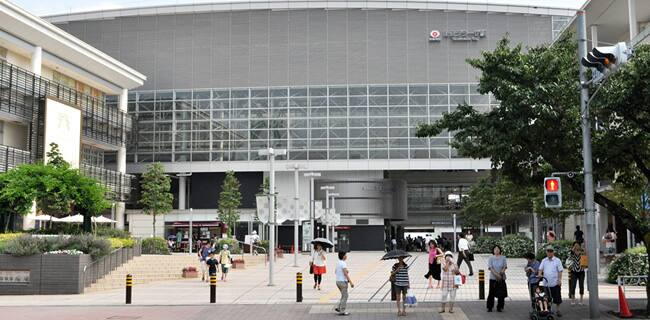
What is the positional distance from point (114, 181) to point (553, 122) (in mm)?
46971

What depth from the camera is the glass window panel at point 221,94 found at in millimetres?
73250

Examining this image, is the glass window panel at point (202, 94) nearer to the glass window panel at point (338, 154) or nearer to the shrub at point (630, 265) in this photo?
the glass window panel at point (338, 154)

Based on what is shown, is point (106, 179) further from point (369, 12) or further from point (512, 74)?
point (512, 74)

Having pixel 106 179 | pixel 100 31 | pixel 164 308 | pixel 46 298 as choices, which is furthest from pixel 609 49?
pixel 100 31

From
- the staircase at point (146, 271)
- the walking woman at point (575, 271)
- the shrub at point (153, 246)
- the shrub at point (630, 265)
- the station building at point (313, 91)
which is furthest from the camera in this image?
the station building at point (313, 91)

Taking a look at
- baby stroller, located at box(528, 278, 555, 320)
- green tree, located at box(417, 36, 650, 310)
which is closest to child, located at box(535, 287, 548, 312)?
baby stroller, located at box(528, 278, 555, 320)

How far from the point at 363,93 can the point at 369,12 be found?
841 centimetres

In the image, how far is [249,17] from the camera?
73.4 meters

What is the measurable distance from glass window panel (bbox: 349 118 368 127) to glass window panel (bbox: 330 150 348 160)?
3.01 metres

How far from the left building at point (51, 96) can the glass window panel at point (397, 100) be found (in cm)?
2687

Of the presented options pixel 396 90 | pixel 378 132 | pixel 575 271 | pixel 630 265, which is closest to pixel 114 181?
pixel 378 132

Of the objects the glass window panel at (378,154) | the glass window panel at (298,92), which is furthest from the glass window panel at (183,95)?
the glass window panel at (378,154)

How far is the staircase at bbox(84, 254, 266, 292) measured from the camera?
27147 millimetres

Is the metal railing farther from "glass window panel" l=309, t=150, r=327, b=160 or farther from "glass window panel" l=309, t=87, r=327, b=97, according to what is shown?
"glass window panel" l=309, t=87, r=327, b=97
